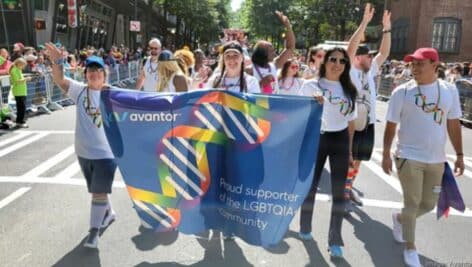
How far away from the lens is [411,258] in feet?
14.0

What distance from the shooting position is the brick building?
39000 mm

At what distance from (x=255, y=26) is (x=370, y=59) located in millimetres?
57113

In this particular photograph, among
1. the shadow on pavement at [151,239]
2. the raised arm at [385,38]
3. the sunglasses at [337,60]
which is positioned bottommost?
the shadow on pavement at [151,239]

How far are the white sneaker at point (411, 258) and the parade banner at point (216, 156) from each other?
3.76 feet

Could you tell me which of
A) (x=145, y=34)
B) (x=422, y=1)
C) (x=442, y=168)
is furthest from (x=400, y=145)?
(x=145, y=34)

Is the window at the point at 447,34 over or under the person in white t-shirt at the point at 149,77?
over

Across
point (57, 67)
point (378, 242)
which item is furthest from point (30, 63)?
point (378, 242)

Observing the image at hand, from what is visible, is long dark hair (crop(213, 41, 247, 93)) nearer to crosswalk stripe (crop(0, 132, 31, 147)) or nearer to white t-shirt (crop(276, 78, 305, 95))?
white t-shirt (crop(276, 78, 305, 95))

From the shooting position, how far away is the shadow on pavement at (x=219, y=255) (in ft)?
13.9

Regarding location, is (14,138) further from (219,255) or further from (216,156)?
(216,156)

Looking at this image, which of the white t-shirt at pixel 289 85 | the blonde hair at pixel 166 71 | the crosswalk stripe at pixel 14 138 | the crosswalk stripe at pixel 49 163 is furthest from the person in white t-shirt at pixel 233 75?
the crosswalk stripe at pixel 14 138

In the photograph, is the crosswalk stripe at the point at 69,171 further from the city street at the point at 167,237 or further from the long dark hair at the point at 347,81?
the long dark hair at the point at 347,81

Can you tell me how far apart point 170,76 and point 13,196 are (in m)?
2.49

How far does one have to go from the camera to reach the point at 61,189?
6578 mm
